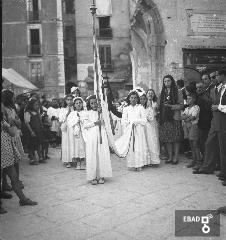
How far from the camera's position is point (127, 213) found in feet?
14.4

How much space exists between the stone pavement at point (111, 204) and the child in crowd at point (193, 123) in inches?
13.8

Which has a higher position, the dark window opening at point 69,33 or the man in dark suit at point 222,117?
the dark window opening at point 69,33

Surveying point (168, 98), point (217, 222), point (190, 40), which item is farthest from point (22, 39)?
point (217, 222)

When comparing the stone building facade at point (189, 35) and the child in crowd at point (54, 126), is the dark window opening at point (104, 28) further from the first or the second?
the stone building facade at point (189, 35)

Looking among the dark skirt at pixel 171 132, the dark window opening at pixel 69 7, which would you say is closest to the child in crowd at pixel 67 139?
the dark skirt at pixel 171 132

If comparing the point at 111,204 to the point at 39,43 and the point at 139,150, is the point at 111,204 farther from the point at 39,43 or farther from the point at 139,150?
the point at 39,43

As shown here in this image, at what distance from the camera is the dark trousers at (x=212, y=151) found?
603 cm

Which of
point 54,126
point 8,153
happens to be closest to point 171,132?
point 8,153

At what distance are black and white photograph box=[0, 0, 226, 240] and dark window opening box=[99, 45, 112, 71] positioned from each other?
50.1 feet

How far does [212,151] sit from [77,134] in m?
2.90

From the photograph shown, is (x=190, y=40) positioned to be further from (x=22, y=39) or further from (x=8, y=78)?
(x=22, y=39)

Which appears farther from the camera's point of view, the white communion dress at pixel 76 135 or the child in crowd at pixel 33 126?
the child in crowd at pixel 33 126

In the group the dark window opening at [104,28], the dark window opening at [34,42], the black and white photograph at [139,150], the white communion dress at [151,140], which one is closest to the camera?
the black and white photograph at [139,150]

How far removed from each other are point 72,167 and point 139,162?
5.60 ft
